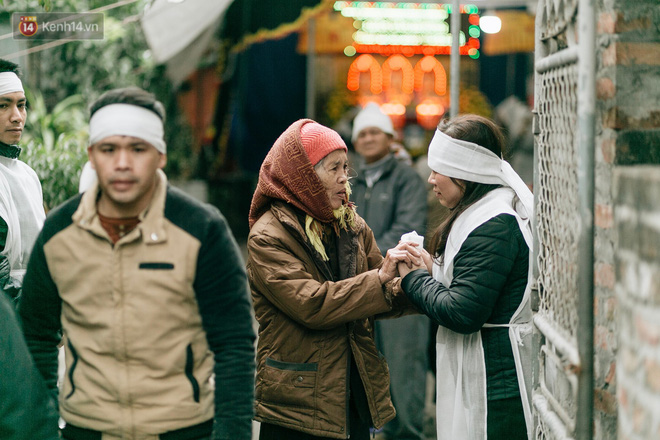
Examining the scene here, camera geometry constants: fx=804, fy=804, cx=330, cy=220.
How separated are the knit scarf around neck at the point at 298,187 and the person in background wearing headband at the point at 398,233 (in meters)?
2.33

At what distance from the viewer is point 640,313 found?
2.06 m

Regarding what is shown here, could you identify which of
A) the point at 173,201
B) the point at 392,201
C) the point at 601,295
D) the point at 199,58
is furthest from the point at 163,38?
the point at 601,295

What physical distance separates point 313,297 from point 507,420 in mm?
1017

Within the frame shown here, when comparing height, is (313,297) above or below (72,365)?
above

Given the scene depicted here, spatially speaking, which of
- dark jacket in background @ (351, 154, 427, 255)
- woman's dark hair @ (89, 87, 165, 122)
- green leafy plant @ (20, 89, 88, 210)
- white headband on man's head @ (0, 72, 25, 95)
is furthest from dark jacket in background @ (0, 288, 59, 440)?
dark jacket in background @ (351, 154, 427, 255)

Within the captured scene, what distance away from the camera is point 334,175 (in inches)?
145

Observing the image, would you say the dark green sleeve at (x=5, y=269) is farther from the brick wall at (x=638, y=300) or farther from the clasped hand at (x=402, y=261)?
the brick wall at (x=638, y=300)

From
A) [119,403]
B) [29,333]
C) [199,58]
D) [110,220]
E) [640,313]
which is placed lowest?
[119,403]

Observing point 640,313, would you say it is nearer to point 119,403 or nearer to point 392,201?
point 119,403

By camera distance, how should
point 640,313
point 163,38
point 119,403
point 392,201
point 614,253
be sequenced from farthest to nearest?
point 163,38
point 392,201
point 119,403
point 614,253
point 640,313

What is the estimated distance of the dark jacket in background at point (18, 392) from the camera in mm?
2523

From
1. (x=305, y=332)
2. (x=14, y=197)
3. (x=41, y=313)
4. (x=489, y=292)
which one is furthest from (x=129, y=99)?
(x=14, y=197)

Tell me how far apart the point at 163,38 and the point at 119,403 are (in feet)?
21.8

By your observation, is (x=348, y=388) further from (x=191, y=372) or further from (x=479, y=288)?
(x=191, y=372)
